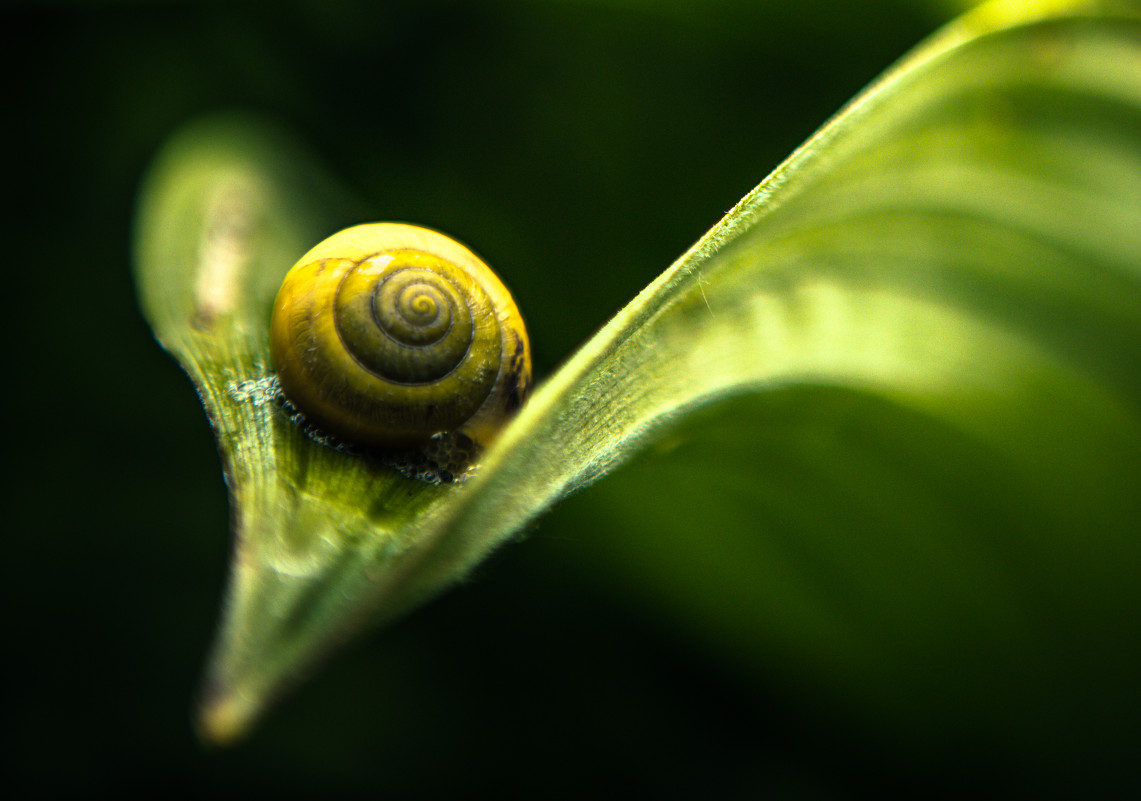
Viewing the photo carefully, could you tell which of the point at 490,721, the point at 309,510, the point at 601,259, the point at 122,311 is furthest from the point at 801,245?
the point at 122,311

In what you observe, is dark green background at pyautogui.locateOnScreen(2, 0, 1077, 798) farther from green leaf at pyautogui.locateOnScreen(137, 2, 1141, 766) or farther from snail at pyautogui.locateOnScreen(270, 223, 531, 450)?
snail at pyautogui.locateOnScreen(270, 223, 531, 450)

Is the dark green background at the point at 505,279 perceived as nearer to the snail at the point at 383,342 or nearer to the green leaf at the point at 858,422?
the green leaf at the point at 858,422

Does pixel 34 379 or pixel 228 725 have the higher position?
pixel 34 379

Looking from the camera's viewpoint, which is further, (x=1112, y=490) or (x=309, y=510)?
(x=1112, y=490)

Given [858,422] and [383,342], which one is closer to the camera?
[383,342]

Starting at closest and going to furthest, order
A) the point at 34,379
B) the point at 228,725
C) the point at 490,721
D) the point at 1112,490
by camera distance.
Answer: the point at 228,725, the point at 1112,490, the point at 490,721, the point at 34,379

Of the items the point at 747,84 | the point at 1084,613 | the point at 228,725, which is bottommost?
the point at 228,725

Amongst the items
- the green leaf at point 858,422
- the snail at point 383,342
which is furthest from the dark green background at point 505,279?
the snail at point 383,342

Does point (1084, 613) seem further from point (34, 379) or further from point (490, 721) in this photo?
point (34, 379)
